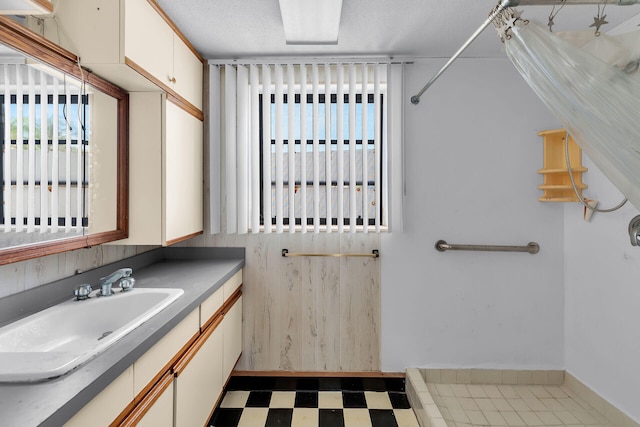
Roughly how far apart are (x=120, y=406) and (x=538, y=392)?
2.43m

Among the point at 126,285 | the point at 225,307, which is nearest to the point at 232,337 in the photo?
the point at 225,307

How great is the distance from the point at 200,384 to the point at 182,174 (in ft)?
3.69

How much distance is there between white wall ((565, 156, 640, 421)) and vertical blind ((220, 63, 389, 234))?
4.04 ft

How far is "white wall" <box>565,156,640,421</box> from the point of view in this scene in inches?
76.3

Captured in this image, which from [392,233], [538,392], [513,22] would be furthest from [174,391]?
[538,392]

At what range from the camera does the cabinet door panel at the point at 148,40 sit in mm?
1494

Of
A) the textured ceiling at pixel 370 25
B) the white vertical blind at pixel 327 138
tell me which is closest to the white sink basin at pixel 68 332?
the white vertical blind at pixel 327 138

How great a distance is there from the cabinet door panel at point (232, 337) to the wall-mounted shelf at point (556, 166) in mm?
2081

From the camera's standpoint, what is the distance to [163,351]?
50.9 inches

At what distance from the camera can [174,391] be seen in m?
1.39

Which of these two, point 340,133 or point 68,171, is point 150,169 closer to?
point 68,171

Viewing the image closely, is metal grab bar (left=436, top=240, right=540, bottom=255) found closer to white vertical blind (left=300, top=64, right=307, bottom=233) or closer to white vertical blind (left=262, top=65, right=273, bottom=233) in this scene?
white vertical blind (left=300, top=64, right=307, bottom=233)

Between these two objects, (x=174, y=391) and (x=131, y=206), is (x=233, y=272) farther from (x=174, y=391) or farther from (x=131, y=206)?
(x=174, y=391)

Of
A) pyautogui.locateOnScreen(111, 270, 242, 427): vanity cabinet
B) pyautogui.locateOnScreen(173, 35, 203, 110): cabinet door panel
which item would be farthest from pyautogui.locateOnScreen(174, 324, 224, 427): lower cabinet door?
pyautogui.locateOnScreen(173, 35, 203, 110): cabinet door panel
